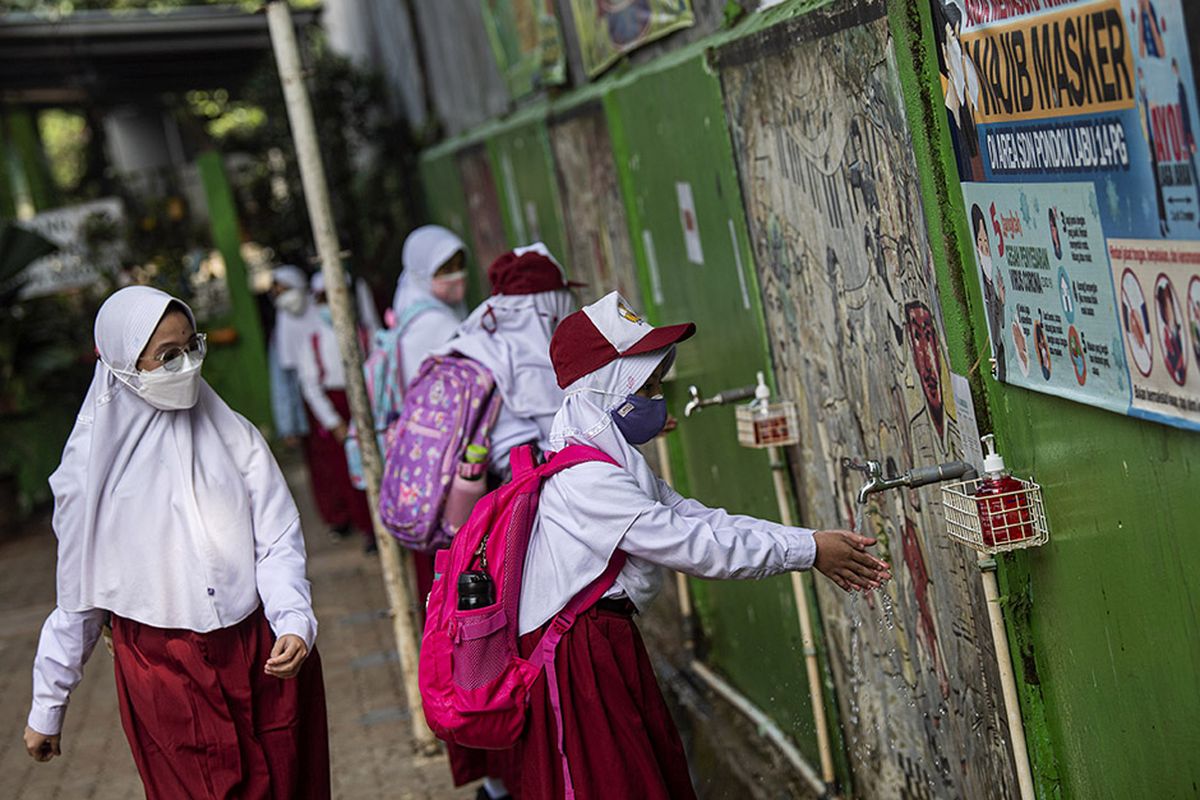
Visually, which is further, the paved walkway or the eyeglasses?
the paved walkway

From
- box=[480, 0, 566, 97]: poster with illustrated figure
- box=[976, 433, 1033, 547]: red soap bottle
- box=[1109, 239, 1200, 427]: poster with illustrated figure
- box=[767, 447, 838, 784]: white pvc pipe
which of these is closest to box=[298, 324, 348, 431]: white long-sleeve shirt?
box=[480, 0, 566, 97]: poster with illustrated figure

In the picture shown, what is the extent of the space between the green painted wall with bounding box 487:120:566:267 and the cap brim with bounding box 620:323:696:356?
4993mm

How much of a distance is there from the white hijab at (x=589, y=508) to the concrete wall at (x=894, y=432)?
594 mm

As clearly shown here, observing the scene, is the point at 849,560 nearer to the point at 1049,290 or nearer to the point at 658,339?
the point at 658,339

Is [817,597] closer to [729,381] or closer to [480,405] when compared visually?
[729,381]

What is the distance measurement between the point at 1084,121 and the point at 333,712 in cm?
591

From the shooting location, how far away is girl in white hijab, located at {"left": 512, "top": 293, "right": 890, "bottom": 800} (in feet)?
12.4

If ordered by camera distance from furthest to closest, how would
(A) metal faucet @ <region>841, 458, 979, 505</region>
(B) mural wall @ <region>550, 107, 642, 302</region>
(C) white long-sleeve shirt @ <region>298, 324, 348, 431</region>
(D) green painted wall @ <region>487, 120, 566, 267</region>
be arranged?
1. (C) white long-sleeve shirt @ <region>298, 324, 348, 431</region>
2. (D) green painted wall @ <region>487, 120, 566, 267</region>
3. (B) mural wall @ <region>550, 107, 642, 302</region>
4. (A) metal faucet @ <region>841, 458, 979, 505</region>

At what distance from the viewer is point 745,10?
5266 millimetres

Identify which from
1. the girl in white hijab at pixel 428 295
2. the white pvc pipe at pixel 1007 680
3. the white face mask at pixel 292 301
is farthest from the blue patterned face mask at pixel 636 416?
the white face mask at pixel 292 301

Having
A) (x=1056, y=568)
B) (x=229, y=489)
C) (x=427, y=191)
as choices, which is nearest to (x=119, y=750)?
(x=229, y=489)

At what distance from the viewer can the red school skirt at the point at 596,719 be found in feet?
Answer: 13.0

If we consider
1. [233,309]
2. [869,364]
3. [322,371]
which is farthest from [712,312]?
[233,309]

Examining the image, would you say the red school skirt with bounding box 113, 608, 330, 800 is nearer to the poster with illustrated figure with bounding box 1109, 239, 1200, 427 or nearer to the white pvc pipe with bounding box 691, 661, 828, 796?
the white pvc pipe with bounding box 691, 661, 828, 796
